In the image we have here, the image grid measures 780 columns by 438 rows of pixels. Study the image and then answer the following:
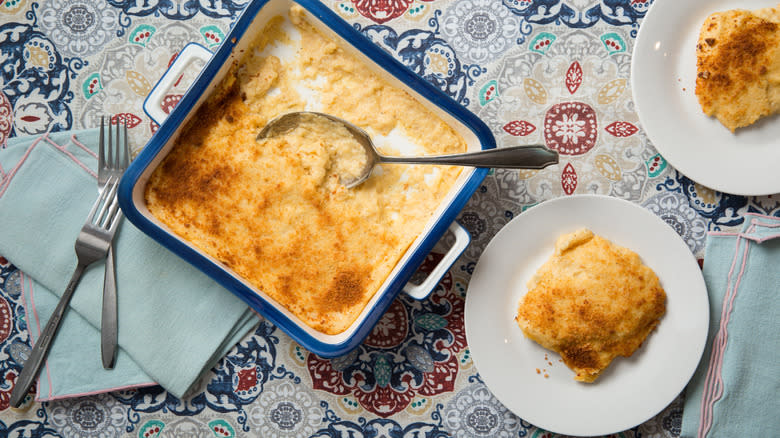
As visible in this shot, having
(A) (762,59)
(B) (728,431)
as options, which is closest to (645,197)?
(A) (762,59)

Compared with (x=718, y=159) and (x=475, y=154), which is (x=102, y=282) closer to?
(x=475, y=154)

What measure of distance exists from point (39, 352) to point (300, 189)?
1236mm

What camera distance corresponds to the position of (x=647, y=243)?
1.89 m

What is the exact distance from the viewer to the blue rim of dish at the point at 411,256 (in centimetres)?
174

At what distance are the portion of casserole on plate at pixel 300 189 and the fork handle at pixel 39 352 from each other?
579mm

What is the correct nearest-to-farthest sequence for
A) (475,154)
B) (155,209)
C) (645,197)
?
(475,154) → (155,209) → (645,197)

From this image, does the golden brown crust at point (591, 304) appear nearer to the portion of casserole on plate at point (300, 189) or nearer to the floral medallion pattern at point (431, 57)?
the portion of casserole on plate at point (300, 189)

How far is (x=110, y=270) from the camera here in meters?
2.04

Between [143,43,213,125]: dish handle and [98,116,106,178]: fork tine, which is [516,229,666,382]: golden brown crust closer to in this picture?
[143,43,213,125]: dish handle

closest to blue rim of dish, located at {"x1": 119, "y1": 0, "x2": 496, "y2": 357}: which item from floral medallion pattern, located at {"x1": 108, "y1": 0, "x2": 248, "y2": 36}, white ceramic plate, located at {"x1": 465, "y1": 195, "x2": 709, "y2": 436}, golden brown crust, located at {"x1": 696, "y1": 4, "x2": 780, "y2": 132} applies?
white ceramic plate, located at {"x1": 465, "y1": 195, "x2": 709, "y2": 436}

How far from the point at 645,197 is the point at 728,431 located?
2.95 feet

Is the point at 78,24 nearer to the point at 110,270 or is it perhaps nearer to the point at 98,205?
the point at 98,205

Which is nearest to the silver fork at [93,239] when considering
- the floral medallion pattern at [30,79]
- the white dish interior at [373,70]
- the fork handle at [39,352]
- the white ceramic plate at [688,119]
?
the fork handle at [39,352]

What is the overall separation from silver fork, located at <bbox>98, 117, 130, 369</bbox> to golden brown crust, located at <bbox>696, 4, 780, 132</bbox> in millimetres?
2156
